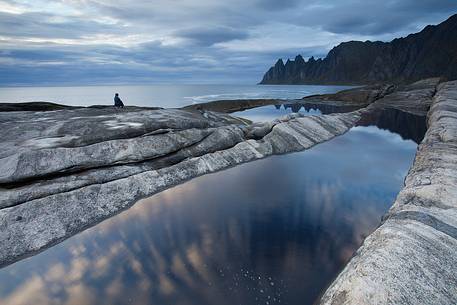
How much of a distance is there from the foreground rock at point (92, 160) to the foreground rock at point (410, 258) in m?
18.1

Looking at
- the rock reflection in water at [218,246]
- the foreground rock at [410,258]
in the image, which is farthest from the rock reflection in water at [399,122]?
the foreground rock at [410,258]

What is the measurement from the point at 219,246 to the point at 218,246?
0.21ft

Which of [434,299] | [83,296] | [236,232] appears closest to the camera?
[434,299]

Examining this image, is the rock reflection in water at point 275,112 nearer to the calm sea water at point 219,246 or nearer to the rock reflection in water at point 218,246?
the rock reflection in water at point 218,246

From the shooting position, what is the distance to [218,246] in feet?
59.8

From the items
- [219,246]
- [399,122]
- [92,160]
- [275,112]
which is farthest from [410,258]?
[275,112]

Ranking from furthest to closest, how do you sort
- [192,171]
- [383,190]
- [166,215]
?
1. [192,171]
2. [383,190]
3. [166,215]

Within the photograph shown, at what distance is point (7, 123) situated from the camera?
34.2 m

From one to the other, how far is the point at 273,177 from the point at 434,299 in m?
20.2

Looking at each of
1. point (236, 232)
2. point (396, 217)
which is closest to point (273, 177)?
point (236, 232)

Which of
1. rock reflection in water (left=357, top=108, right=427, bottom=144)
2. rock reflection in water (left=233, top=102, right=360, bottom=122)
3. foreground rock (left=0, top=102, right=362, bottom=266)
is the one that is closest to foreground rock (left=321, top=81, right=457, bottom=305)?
foreground rock (left=0, top=102, right=362, bottom=266)

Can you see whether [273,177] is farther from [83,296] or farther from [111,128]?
[83,296]

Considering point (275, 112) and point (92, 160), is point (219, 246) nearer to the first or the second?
point (92, 160)

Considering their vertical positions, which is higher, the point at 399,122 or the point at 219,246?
the point at 219,246
